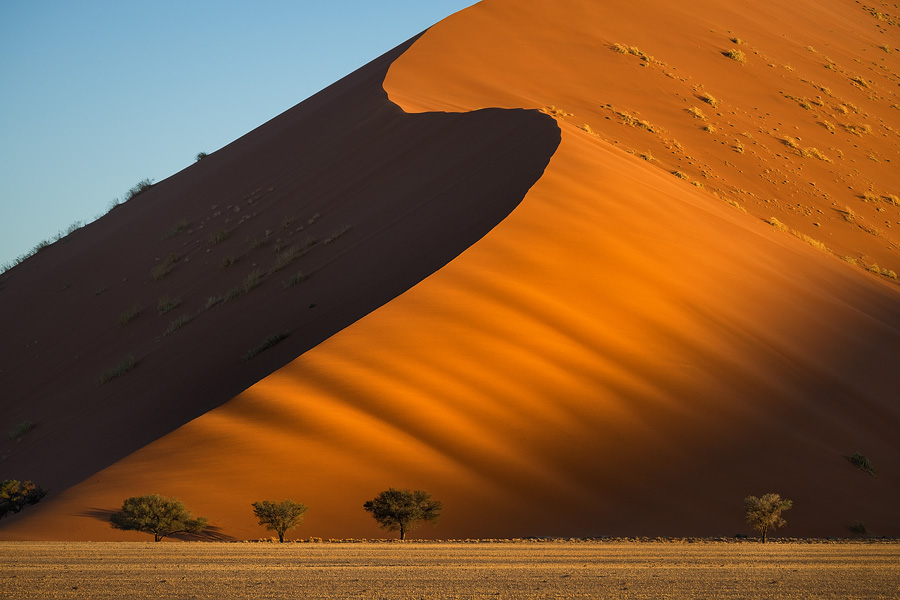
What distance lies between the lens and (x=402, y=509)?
33.2 feet

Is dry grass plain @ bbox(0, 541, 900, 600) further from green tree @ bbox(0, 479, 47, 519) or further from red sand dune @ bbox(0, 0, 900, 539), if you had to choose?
green tree @ bbox(0, 479, 47, 519)

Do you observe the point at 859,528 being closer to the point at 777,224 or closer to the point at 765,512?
the point at 765,512

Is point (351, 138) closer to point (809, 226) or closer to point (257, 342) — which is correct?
point (257, 342)

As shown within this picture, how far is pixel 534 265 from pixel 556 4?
2316 centimetres

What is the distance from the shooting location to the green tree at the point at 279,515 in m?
9.88

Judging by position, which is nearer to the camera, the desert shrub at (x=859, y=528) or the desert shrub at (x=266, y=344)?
the desert shrub at (x=859, y=528)

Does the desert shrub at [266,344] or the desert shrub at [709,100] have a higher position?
the desert shrub at [709,100]

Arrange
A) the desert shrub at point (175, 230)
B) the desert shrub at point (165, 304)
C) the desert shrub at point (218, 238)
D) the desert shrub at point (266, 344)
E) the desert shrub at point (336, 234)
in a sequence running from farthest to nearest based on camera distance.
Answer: the desert shrub at point (175, 230), the desert shrub at point (218, 238), the desert shrub at point (165, 304), the desert shrub at point (336, 234), the desert shrub at point (266, 344)

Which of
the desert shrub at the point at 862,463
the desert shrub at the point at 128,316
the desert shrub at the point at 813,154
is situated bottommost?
the desert shrub at the point at 862,463

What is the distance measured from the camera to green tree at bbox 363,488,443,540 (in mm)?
10125

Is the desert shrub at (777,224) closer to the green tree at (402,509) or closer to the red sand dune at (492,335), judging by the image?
the red sand dune at (492,335)

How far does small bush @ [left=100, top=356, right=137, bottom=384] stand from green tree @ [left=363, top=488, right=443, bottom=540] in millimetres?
7829

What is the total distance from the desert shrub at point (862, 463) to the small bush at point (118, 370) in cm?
1175

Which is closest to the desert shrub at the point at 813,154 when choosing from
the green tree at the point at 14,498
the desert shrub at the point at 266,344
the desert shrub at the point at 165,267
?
the desert shrub at the point at 165,267
